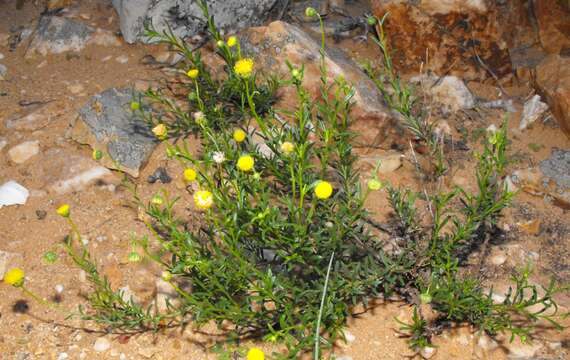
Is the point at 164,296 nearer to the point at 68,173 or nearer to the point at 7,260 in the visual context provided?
the point at 7,260

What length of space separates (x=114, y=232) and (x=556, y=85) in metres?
2.62

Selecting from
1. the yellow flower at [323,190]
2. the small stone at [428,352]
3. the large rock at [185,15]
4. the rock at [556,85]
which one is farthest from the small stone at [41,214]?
the rock at [556,85]

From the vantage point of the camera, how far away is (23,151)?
3451 millimetres

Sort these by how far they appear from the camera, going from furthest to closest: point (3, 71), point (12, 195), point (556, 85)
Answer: point (3, 71), point (556, 85), point (12, 195)

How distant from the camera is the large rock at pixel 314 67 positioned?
3504 mm

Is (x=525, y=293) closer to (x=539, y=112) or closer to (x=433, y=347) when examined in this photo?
(x=433, y=347)

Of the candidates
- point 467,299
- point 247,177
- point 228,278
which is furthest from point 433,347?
point 247,177

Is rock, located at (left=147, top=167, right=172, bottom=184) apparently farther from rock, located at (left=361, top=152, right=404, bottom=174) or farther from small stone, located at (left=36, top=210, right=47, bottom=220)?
rock, located at (left=361, top=152, right=404, bottom=174)

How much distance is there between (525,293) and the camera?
8.93ft

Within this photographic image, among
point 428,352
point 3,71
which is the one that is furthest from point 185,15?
point 428,352

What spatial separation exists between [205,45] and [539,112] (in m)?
2.15

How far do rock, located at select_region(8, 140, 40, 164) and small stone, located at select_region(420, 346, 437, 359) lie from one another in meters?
2.34

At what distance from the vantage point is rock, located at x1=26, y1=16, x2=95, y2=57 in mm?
4203

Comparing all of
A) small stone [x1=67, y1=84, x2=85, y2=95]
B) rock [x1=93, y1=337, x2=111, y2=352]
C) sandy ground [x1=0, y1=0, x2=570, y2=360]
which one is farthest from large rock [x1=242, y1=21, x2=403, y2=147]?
rock [x1=93, y1=337, x2=111, y2=352]
